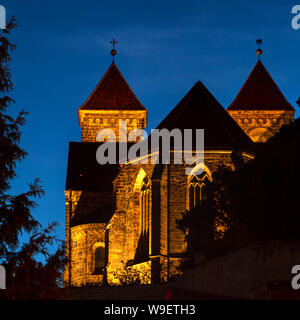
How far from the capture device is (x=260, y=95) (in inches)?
2485

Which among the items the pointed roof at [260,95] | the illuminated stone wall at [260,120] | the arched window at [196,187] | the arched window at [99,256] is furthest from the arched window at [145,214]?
A: the pointed roof at [260,95]

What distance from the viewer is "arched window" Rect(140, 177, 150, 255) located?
43156mm

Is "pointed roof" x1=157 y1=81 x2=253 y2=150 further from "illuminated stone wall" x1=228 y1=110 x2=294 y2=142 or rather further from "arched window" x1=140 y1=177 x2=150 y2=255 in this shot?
"illuminated stone wall" x1=228 y1=110 x2=294 y2=142

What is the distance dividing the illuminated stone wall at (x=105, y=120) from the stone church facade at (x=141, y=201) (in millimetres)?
4927

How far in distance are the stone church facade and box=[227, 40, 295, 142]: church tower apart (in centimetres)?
1055

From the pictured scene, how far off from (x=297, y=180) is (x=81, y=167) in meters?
25.7

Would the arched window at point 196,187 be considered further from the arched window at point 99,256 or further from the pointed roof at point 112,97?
the pointed roof at point 112,97

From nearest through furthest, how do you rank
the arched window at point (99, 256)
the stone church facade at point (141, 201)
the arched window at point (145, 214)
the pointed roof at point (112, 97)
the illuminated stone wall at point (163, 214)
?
the illuminated stone wall at point (163, 214), the stone church facade at point (141, 201), the arched window at point (145, 214), the arched window at point (99, 256), the pointed roof at point (112, 97)

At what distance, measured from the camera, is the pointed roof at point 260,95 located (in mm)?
62438

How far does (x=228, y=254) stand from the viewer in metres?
26.8

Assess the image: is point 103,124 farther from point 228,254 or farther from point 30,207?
point 30,207

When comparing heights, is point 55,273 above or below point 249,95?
below

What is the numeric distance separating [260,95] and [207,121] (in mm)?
19944

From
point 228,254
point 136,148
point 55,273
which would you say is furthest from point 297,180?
point 136,148
